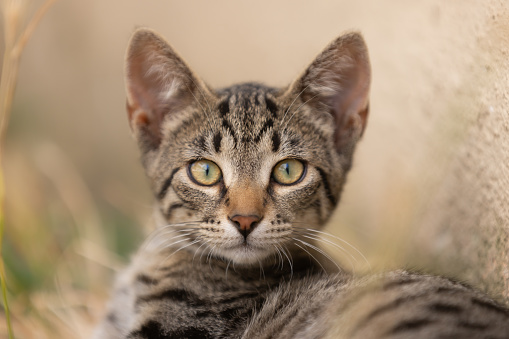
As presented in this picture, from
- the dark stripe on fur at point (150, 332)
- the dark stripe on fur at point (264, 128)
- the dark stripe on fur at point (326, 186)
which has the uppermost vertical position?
the dark stripe on fur at point (264, 128)

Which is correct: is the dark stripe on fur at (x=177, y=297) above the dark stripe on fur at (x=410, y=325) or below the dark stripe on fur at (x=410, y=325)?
below

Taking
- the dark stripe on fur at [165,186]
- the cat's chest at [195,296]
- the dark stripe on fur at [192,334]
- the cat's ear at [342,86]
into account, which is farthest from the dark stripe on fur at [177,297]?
the cat's ear at [342,86]

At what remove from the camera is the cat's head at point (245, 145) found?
224cm

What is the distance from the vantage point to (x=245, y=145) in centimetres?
234

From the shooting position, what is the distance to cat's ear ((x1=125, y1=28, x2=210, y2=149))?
2469 millimetres

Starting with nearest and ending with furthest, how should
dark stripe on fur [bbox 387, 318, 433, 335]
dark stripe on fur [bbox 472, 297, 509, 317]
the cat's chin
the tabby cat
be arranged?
dark stripe on fur [bbox 387, 318, 433, 335], dark stripe on fur [bbox 472, 297, 509, 317], the tabby cat, the cat's chin

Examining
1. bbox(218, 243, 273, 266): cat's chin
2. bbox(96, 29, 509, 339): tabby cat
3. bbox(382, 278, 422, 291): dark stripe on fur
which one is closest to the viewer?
bbox(382, 278, 422, 291): dark stripe on fur

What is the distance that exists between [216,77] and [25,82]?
6.76 feet

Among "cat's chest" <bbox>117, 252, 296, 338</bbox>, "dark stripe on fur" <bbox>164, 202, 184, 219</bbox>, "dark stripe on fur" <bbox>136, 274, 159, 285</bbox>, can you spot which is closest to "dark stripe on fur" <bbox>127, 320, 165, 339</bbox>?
"cat's chest" <bbox>117, 252, 296, 338</bbox>

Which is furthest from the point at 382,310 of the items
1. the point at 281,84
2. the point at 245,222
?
the point at 281,84

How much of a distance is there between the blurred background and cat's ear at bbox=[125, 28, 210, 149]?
0.56ft

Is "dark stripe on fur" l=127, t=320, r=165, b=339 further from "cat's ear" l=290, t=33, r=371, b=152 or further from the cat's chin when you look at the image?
"cat's ear" l=290, t=33, r=371, b=152

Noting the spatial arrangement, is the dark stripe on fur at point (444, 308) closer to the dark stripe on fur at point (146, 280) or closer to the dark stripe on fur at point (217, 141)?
the dark stripe on fur at point (217, 141)

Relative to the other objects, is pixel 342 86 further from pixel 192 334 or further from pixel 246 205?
pixel 192 334
